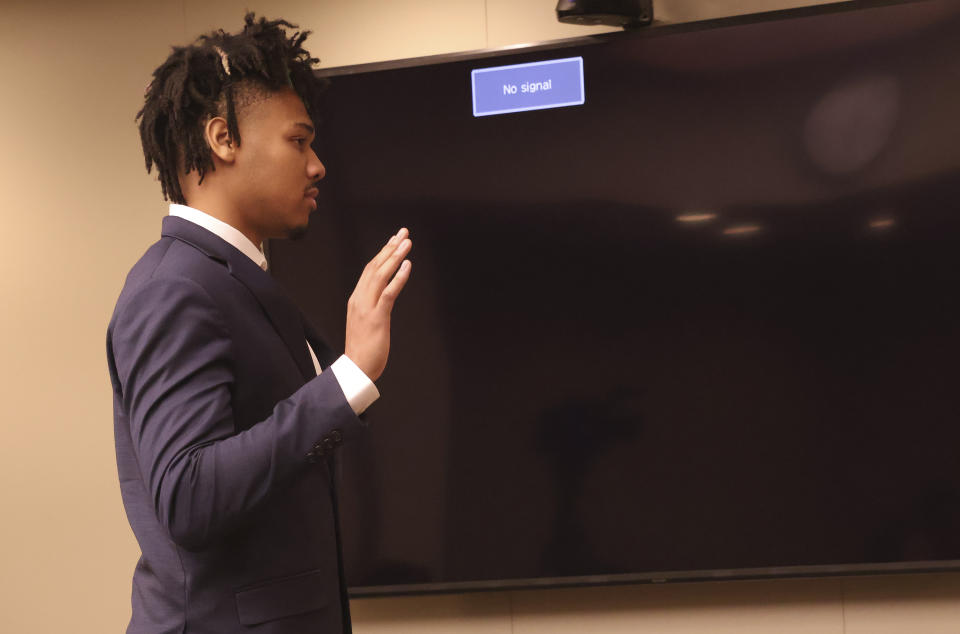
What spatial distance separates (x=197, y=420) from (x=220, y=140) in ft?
1.44

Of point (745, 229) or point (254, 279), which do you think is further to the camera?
point (745, 229)

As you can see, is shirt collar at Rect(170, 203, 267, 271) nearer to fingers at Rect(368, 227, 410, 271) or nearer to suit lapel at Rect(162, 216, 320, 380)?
suit lapel at Rect(162, 216, 320, 380)

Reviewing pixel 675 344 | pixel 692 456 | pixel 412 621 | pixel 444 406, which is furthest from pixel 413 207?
pixel 412 621

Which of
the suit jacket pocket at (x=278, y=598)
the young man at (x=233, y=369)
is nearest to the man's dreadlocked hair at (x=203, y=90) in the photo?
the young man at (x=233, y=369)

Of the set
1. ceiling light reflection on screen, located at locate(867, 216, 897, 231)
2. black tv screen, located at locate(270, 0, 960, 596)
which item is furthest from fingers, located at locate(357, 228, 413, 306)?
ceiling light reflection on screen, located at locate(867, 216, 897, 231)

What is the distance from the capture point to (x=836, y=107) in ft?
7.46

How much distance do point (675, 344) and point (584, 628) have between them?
2.67 feet

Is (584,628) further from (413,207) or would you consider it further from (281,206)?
(281,206)

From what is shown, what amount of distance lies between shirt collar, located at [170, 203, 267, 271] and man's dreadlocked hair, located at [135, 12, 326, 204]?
52mm

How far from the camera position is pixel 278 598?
1.18 metres

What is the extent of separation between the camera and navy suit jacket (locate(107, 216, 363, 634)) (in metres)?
1.07

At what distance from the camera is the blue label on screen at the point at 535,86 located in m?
2.38

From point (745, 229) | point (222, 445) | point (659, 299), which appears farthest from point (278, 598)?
point (745, 229)

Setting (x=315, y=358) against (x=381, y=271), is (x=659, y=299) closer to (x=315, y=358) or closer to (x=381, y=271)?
(x=315, y=358)
